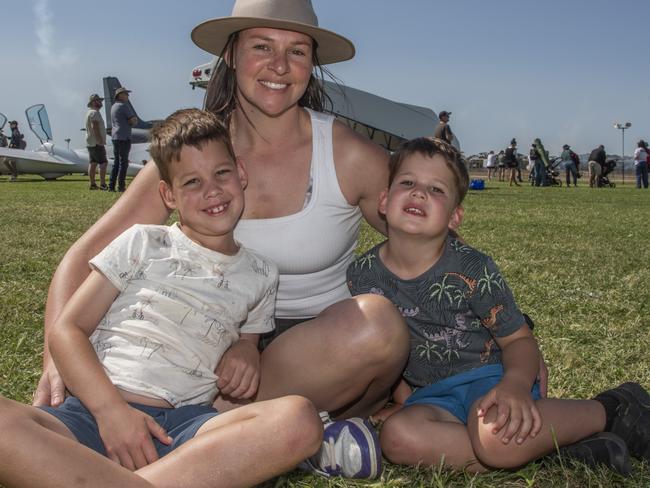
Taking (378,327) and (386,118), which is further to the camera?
(386,118)

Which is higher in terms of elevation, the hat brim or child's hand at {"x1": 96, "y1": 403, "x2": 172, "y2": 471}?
the hat brim

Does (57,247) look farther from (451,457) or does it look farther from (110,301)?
(451,457)

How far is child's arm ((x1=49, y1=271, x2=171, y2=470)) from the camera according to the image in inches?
60.7

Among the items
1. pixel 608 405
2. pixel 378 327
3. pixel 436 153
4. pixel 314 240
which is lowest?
pixel 608 405

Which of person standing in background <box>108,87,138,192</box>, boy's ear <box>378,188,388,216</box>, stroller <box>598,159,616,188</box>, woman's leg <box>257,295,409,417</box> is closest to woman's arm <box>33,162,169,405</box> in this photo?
woman's leg <box>257,295,409,417</box>

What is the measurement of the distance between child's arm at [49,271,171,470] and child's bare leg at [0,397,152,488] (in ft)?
0.51

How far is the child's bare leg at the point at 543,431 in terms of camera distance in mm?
1741

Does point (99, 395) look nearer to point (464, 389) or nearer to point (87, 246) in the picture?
point (87, 246)

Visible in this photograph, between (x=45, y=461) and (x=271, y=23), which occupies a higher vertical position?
(x=271, y=23)

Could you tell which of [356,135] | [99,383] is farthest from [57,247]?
[99,383]

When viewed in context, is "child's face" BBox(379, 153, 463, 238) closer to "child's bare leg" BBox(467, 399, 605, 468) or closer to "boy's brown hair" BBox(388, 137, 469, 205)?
"boy's brown hair" BBox(388, 137, 469, 205)

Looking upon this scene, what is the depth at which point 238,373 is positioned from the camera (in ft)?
6.11

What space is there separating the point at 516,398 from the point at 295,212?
0.83 meters

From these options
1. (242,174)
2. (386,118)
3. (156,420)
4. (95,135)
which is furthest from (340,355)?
(386,118)
